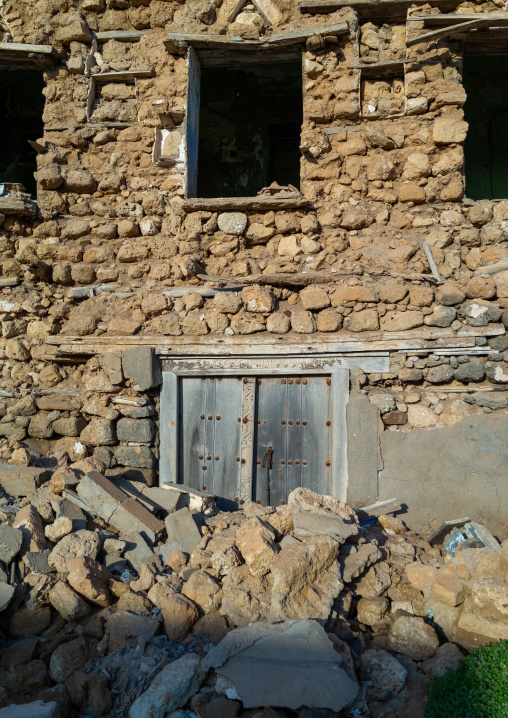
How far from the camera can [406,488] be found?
14.2 ft

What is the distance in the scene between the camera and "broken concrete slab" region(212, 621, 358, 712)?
92.8 inches

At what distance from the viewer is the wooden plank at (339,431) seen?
4.51 m

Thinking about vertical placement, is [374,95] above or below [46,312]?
above

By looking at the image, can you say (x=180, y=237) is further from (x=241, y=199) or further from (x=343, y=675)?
(x=343, y=675)

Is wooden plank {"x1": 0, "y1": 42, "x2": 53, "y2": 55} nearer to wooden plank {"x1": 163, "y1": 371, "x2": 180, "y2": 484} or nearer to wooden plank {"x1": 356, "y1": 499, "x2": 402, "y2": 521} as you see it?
wooden plank {"x1": 163, "y1": 371, "x2": 180, "y2": 484}

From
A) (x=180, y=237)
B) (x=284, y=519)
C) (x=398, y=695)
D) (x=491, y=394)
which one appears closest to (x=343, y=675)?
(x=398, y=695)

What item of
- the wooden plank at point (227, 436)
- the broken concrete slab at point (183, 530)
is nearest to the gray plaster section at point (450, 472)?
the wooden plank at point (227, 436)

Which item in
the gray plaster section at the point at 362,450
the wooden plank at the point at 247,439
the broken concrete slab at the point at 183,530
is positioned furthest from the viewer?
the wooden plank at the point at 247,439

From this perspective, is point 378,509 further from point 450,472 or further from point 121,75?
point 121,75

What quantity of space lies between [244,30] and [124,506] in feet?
14.1

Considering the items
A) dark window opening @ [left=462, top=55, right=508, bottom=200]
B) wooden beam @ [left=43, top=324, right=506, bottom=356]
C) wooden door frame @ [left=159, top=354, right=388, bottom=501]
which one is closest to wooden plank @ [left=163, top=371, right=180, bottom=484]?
wooden door frame @ [left=159, top=354, right=388, bottom=501]

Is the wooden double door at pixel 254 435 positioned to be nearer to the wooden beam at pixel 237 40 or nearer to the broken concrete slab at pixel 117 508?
the broken concrete slab at pixel 117 508

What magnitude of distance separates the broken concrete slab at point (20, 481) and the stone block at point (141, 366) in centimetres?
106

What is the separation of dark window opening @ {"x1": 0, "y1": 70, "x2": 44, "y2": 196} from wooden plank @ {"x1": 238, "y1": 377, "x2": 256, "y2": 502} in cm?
527
